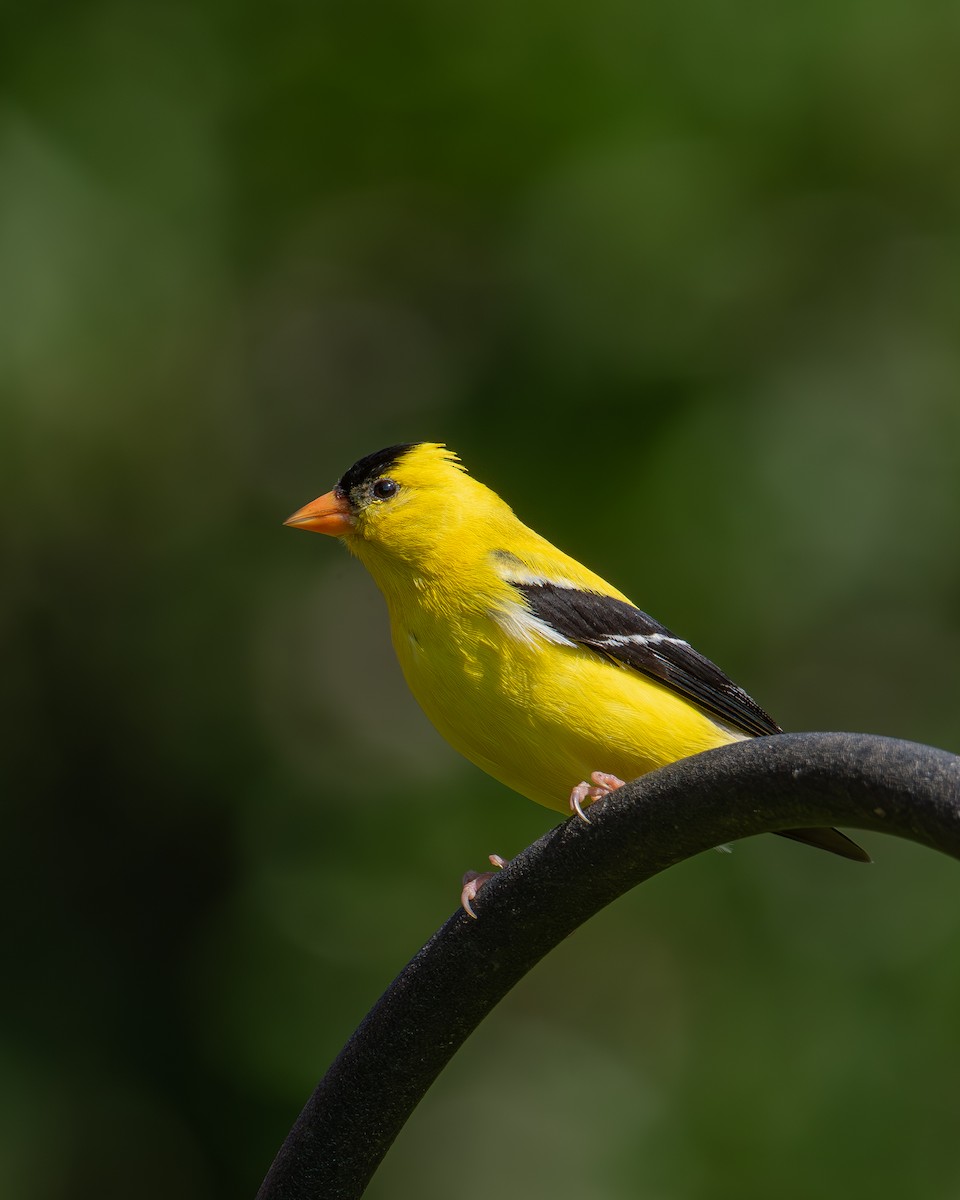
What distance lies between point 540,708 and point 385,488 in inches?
41.4

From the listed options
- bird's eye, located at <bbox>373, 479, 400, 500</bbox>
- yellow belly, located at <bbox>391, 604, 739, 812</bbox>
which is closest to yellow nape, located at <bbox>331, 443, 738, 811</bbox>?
yellow belly, located at <bbox>391, 604, 739, 812</bbox>

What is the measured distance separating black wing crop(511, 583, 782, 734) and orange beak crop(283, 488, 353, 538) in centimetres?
70

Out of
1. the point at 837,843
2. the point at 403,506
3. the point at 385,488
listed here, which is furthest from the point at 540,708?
the point at 385,488

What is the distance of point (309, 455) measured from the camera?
522 centimetres

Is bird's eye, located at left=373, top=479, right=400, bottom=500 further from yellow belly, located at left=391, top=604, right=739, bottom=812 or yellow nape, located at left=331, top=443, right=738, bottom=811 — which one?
yellow belly, located at left=391, top=604, right=739, bottom=812

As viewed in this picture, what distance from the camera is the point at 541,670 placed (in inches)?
128

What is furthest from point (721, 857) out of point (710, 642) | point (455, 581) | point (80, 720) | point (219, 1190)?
point (80, 720)

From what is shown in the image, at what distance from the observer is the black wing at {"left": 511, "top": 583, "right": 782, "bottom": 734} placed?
11.1 feet

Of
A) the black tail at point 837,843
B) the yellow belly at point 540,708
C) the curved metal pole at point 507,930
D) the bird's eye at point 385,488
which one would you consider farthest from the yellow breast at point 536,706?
the curved metal pole at point 507,930

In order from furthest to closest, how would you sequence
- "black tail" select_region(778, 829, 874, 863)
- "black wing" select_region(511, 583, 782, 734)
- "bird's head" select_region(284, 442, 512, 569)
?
"bird's head" select_region(284, 442, 512, 569) < "black wing" select_region(511, 583, 782, 734) < "black tail" select_region(778, 829, 874, 863)

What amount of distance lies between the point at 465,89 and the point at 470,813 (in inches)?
93.4

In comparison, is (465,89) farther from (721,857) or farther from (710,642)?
(721,857)

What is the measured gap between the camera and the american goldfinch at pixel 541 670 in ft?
10.6

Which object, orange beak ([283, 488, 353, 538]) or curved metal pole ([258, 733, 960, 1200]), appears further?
orange beak ([283, 488, 353, 538])
